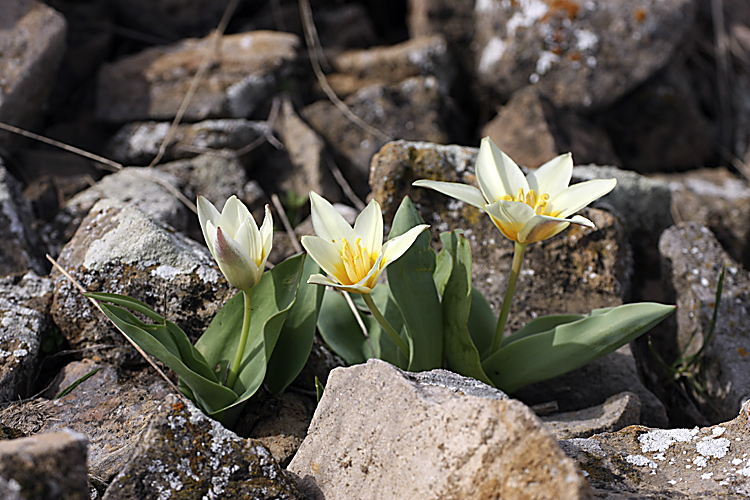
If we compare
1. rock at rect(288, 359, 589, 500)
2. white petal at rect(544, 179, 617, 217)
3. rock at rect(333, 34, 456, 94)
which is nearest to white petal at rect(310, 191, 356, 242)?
rock at rect(288, 359, 589, 500)

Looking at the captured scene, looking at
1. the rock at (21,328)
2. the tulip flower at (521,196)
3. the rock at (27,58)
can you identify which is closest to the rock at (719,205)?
the tulip flower at (521,196)

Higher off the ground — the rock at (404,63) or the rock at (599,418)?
the rock at (404,63)

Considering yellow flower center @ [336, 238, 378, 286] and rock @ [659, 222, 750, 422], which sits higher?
yellow flower center @ [336, 238, 378, 286]

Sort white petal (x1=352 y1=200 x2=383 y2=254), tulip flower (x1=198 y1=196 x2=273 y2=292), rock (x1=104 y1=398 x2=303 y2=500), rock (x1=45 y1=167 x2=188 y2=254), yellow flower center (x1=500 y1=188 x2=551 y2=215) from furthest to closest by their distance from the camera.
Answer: rock (x1=45 y1=167 x2=188 y2=254), yellow flower center (x1=500 y1=188 x2=551 y2=215), white petal (x1=352 y1=200 x2=383 y2=254), tulip flower (x1=198 y1=196 x2=273 y2=292), rock (x1=104 y1=398 x2=303 y2=500)

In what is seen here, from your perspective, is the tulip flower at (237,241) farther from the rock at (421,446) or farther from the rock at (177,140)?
the rock at (177,140)

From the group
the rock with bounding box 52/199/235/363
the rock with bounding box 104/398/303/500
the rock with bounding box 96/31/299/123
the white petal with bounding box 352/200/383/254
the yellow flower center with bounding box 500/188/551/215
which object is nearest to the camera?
the rock with bounding box 104/398/303/500

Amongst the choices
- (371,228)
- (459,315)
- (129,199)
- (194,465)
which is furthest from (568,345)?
(129,199)

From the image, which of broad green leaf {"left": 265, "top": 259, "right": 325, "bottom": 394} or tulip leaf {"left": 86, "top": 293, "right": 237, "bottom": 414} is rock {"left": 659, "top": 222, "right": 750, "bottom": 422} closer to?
broad green leaf {"left": 265, "top": 259, "right": 325, "bottom": 394}

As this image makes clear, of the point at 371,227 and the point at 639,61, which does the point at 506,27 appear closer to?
the point at 639,61

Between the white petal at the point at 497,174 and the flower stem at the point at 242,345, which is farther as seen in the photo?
the white petal at the point at 497,174
